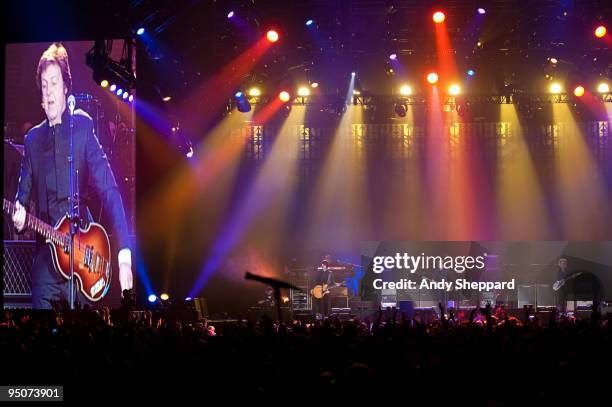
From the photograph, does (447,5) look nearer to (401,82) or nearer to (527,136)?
(401,82)

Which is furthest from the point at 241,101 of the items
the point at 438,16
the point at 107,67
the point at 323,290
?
the point at 438,16

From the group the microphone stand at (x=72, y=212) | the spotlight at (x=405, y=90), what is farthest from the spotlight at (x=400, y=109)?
the microphone stand at (x=72, y=212)

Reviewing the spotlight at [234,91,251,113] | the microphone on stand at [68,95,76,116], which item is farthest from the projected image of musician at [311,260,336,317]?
the microphone on stand at [68,95,76,116]

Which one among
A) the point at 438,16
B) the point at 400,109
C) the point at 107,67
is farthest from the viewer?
the point at 400,109

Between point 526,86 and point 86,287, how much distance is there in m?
11.2

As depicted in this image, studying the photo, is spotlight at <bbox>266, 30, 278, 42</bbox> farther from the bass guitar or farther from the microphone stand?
the bass guitar

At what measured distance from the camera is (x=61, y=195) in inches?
613

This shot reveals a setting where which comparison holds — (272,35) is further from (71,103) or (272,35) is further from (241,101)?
(71,103)

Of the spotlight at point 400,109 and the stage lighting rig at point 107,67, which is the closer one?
the stage lighting rig at point 107,67

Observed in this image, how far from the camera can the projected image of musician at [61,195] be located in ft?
50.8

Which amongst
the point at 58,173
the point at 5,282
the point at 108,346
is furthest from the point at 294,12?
the point at 108,346

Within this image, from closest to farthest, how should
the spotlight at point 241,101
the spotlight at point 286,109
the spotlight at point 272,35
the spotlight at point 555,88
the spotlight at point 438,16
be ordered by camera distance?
the spotlight at point 438,16
the spotlight at point 272,35
the spotlight at point 241,101
the spotlight at point 555,88
the spotlight at point 286,109

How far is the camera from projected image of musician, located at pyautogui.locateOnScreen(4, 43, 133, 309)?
15.5m

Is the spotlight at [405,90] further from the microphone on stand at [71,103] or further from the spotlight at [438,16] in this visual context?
the microphone on stand at [71,103]
